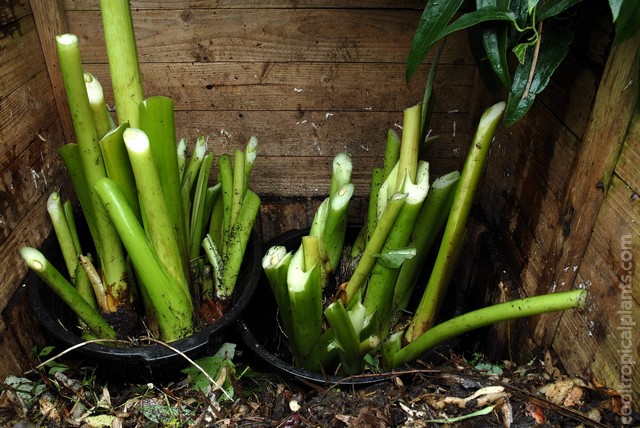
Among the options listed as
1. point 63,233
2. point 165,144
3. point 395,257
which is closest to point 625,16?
point 395,257

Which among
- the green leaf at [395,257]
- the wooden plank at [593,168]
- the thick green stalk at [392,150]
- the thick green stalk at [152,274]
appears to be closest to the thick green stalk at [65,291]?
the thick green stalk at [152,274]

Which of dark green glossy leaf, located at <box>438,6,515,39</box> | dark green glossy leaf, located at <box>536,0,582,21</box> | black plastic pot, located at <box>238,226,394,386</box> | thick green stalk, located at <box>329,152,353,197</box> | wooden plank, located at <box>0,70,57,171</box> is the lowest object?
black plastic pot, located at <box>238,226,394,386</box>

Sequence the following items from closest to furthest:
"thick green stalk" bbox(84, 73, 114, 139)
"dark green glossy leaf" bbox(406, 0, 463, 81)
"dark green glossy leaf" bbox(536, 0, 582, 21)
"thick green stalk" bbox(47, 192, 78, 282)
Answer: "dark green glossy leaf" bbox(536, 0, 582, 21) < "dark green glossy leaf" bbox(406, 0, 463, 81) < "thick green stalk" bbox(84, 73, 114, 139) < "thick green stalk" bbox(47, 192, 78, 282)

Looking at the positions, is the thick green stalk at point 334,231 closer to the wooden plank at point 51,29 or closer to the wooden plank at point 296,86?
the wooden plank at point 296,86

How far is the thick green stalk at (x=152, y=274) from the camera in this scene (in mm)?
1000

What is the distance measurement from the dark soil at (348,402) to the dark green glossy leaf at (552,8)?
64 cm

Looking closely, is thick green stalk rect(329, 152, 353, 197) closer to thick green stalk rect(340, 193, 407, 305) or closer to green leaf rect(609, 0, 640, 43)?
thick green stalk rect(340, 193, 407, 305)

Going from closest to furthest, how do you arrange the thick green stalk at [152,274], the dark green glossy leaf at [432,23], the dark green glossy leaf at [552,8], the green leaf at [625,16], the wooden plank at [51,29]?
the green leaf at [625,16] < the dark green glossy leaf at [552,8] < the dark green glossy leaf at [432,23] < the thick green stalk at [152,274] < the wooden plank at [51,29]

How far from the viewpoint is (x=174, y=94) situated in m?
1.48

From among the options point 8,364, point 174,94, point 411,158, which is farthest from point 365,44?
point 8,364

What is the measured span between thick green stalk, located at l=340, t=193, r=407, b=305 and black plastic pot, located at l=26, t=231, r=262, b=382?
0.81 feet

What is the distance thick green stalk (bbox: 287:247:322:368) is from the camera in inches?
39.5

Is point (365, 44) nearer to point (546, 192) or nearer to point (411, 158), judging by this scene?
point (411, 158)

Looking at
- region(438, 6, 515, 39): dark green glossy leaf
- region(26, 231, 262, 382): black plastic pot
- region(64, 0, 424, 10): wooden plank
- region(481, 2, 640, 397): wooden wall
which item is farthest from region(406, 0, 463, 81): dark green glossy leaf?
region(26, 231, 262, 382): black plastic pot
